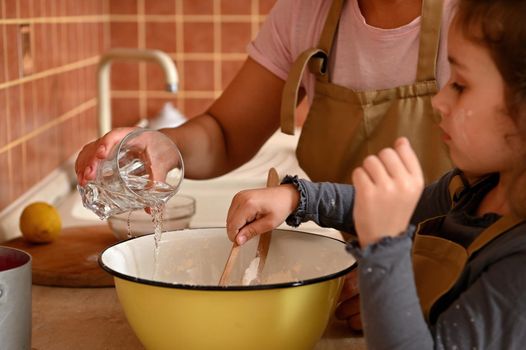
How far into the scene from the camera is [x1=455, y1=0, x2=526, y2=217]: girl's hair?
0.86 metres

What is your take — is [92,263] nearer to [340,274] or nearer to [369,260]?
[340,274]

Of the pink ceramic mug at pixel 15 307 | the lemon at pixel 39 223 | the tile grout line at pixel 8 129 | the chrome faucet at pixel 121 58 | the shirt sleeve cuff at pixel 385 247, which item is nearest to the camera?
the shirt sleeve cuff at pixel 385 247

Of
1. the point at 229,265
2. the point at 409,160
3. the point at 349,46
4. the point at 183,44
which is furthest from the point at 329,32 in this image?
the point at 183,44

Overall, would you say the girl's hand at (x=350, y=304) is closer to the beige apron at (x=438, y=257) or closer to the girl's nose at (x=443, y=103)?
the beige apron at (x=438, y=257)

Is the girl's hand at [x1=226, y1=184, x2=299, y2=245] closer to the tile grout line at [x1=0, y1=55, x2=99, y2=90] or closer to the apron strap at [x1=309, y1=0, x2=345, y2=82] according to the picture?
the apron strap at [x1=309, y1=0, x2=345, y2=82]

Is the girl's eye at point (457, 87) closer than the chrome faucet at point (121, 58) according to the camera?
Yes

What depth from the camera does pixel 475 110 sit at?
0.89 metres

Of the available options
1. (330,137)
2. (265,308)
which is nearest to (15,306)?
(265,308)

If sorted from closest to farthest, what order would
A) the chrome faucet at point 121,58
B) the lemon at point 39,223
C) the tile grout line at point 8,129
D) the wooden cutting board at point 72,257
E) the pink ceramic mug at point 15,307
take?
the pink ceramic mug at point 15,307 < the wooden cutting board at point 72,257 < the lemon at point 39,223 < the tile grout line at point 8,129 < the chrome faucet at point 121,58

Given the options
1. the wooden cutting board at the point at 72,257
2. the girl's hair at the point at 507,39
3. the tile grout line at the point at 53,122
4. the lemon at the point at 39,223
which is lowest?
the wooden cutting board at the point at 72,257

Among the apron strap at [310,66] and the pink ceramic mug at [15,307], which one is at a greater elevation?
the apron strap at [310,66]

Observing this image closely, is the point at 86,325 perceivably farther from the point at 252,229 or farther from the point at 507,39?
the point at 507,39

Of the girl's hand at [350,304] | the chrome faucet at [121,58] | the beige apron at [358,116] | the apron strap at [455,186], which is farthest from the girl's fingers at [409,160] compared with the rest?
the chrome faucet at [121,58]

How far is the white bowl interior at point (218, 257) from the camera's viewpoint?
1.12 meters
